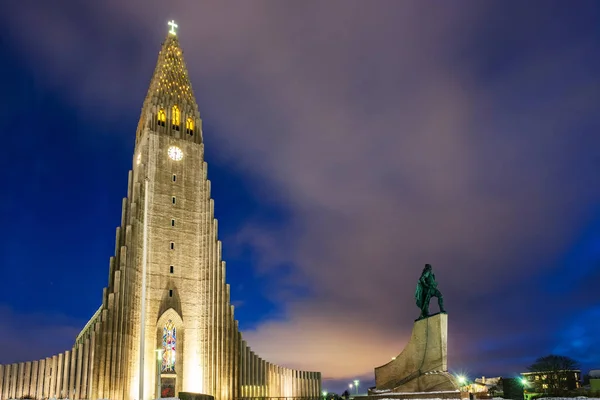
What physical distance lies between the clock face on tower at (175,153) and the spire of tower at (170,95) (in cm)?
218

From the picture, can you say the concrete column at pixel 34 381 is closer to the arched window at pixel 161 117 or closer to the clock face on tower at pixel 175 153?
the clock face on tower at pixel 175 153

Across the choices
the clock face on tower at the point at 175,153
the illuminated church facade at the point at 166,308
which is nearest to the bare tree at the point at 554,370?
the illuminated church facade at the point at 166,308

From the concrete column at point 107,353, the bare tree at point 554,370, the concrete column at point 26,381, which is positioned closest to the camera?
the concrete column at point 26,381

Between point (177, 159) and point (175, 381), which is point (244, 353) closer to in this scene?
point (175, 381)

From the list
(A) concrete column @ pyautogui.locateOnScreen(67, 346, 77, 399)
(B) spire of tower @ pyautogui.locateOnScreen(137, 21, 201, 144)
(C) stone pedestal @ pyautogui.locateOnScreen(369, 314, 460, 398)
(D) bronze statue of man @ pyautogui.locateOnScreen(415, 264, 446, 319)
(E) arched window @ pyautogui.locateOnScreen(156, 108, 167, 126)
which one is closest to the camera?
(C) stone pedestal @ pyautogui.locateOnScreen(369, 314, 460, 398)

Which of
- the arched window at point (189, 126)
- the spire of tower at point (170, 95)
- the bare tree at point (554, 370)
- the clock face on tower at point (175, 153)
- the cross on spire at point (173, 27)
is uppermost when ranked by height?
the cross on spire at point (173, 27)

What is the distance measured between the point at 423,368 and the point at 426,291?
4075 millimetres

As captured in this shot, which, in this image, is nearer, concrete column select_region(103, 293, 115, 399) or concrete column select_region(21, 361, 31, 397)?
concrete column select_region(21, 361, 31, 397)

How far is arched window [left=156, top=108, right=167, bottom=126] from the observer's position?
51.7 meters

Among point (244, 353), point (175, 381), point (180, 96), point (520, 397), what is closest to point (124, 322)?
point (175, 381)

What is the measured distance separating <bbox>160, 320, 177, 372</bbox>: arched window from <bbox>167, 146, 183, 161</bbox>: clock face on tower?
1475 centimetres

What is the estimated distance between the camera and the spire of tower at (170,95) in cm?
5209

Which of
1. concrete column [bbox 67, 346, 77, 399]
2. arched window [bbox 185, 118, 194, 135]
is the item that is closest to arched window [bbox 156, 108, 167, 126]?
arched window [bbox 185, 118, 194, 135]

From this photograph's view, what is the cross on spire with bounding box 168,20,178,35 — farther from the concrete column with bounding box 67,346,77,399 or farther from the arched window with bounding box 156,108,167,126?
the concrete column with bounding box 67,346,77,399
